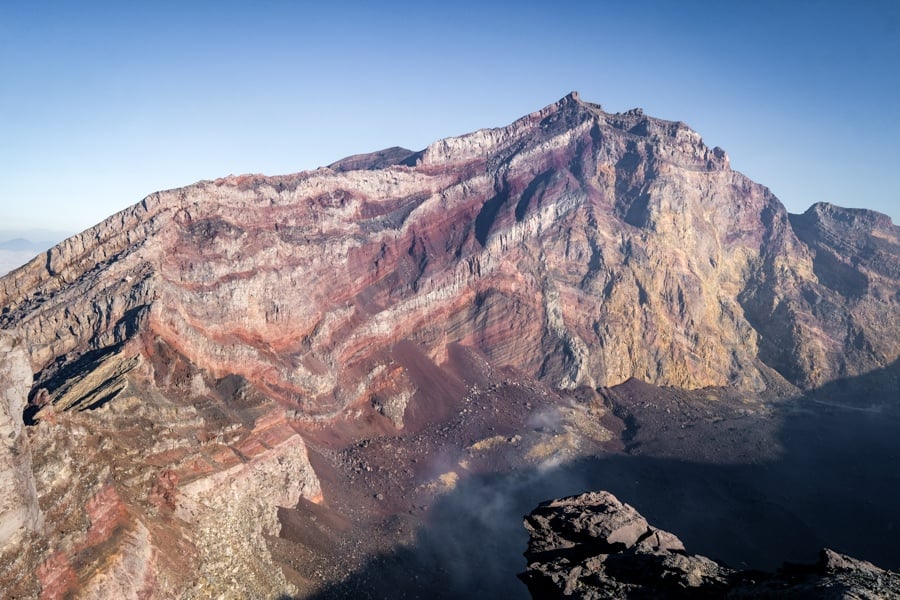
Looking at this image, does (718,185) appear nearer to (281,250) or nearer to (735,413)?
(735,413)

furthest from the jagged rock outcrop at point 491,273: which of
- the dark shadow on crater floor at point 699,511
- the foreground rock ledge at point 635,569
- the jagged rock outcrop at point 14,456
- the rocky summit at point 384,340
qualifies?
the foreground rock ledge at point 635,569

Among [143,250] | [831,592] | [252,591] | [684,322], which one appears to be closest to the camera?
[831,592]

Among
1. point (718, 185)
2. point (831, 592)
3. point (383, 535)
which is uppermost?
point (718, 185)

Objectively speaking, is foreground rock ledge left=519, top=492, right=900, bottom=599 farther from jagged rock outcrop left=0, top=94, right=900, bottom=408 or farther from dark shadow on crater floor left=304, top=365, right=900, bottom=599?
jagged rock outcrop left=0, top=94, right=900, bottom=408

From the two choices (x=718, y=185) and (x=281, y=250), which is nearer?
(x=281, y=250)

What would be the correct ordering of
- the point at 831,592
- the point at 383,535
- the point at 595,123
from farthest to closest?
the point at 595,123 → the point at 383,535 → the point at 831,592

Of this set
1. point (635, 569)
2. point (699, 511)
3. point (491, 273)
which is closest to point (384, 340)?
point (491, 273)

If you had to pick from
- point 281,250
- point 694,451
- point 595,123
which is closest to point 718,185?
point 595,123

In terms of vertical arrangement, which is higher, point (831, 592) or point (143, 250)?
point (143, 250)

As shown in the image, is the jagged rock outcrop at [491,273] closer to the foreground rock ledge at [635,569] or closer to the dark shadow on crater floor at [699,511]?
the dark shadow on crater floor at [699,511]
